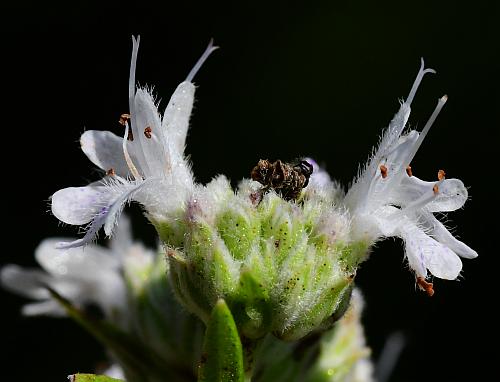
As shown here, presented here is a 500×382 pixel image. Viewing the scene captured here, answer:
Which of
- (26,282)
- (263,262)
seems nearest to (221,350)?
(263,262)

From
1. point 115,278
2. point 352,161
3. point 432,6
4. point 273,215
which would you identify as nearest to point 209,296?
point 273,215

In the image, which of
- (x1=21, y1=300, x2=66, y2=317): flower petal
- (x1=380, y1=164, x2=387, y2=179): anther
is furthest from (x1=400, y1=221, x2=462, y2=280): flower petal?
(x1=21, y1=300, x2=66, y2=317): flower petal

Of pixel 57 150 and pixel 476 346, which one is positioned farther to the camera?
pixel 57 150

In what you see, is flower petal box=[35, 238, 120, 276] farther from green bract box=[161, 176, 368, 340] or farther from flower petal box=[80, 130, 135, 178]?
green bract box=[161, 176, 368, 340]

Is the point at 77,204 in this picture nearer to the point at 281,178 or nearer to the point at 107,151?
the point at 107,151

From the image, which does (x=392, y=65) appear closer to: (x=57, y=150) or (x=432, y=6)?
(x=432, y=6)

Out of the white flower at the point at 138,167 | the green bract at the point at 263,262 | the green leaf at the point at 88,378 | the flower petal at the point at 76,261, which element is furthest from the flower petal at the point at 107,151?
the flower petal at the point at 76,261
